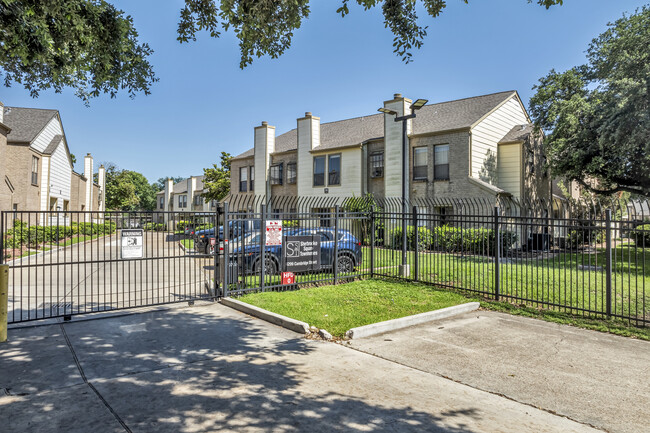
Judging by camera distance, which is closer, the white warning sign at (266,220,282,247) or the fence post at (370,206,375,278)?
the white warning sign at (266,220,282,247)

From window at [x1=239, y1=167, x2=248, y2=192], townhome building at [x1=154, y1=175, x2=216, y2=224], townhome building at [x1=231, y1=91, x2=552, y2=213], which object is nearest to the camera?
townhome building at [x1=231, y1=91, x2=552, y2=213]

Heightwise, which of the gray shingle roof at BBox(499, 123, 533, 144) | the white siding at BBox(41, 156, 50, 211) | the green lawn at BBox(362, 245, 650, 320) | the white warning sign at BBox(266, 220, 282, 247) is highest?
the gray shingle roof at BBox(499, 123, 533, 144)

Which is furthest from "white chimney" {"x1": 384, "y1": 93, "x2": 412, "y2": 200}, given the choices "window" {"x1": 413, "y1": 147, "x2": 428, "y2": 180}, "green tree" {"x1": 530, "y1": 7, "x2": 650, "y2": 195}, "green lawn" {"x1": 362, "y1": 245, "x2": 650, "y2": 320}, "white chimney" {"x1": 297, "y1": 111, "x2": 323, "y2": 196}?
"green lawn" {"x1": 362, "y1": 245, "x2": 650, "y2": 320}

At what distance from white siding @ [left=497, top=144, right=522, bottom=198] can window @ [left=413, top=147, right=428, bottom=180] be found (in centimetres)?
418

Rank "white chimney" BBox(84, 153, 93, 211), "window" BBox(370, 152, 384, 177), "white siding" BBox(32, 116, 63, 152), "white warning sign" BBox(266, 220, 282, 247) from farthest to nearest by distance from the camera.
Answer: "white chimney" BBox(84, 153, 93, 211) → "white siding" BBox(32, 116, 63, 152) → "window" BBox(370, 152, 384, 177) → "white warning sign" BBox(266, 220, 282, 247)

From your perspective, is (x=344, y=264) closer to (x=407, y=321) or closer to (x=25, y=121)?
(x=407, y=321)

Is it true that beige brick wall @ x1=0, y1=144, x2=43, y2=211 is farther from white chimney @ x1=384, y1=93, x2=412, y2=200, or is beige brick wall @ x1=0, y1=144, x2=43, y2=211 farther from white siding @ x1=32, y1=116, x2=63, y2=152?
white chimney @ x1=384, y1=93, x2=412, y2=200

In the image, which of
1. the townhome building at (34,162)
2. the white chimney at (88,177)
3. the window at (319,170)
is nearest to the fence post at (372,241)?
the window at (319,170)

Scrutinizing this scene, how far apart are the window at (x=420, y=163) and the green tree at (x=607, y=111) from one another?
6.36m

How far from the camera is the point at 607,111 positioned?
1752cm

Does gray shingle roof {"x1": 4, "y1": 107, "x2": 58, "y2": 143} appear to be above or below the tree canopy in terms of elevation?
above

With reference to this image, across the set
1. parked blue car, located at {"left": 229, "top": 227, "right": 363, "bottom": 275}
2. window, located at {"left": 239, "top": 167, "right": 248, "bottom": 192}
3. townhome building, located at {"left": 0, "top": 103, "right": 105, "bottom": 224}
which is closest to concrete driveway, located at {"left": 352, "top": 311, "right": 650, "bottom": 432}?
parked blue car, located at {"left": 229, "top": 227, "right": 363, "bottom": 275}

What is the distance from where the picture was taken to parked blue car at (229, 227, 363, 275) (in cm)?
1027

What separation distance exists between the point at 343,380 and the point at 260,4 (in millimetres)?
6232
